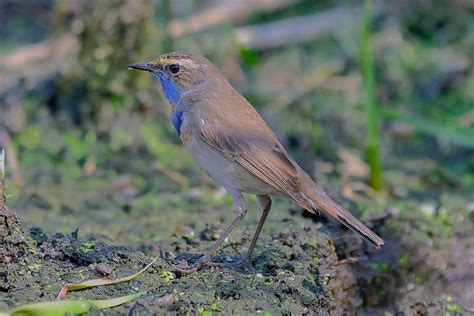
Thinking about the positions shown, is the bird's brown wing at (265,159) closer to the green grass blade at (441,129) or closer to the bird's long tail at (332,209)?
the bird's long tail at (332,209)

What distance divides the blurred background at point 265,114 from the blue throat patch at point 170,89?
3.21 ft

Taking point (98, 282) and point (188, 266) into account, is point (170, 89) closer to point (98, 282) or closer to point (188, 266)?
point (188, 266)

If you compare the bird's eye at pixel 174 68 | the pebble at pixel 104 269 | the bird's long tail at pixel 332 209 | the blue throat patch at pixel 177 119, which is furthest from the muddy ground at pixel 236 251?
the bird's eye at pixel 174 68

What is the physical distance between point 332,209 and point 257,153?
0.61 m

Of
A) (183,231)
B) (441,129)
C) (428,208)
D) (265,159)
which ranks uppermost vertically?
(265,159)

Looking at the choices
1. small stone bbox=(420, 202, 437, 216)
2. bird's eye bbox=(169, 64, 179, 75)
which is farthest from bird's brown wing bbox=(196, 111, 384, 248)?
small stone bbox=(420, 202, 437, 216)

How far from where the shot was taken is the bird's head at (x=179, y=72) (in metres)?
6.26

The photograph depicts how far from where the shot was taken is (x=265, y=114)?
29.9 feet

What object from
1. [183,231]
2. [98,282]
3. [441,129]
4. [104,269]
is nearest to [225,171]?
[183,231]

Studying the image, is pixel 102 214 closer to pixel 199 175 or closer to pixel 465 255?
pixel 199 175

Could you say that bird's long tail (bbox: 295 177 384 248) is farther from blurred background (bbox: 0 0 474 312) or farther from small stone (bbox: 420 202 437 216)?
small stone (bbox: 420 202 437 216)

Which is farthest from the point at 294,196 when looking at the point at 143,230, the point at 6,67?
the point at 6,67

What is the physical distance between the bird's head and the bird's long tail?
1214 millimetres

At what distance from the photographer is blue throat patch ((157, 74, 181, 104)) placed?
6257 mm
